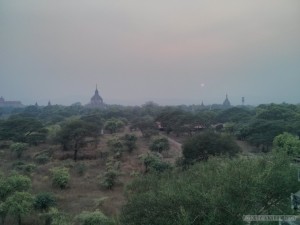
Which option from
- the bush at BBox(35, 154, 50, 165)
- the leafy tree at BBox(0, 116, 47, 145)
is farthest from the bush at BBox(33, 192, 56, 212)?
the leafy tree at BBox(0, 116, 47, 145)

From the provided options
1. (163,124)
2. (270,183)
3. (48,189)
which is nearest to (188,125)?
(163,124)

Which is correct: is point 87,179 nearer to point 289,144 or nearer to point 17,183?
point 17,183

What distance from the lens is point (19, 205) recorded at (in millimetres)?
14977

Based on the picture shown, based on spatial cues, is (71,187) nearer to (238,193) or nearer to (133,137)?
(133,137)

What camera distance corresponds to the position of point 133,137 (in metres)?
34.0

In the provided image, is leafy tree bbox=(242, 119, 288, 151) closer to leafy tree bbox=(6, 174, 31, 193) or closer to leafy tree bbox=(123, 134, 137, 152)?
leafy tree bbox=(123, 134, 137, 152)

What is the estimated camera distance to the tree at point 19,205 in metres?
15.0

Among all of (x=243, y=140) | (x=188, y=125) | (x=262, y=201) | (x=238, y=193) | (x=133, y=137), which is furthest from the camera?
(x=188, y=125)

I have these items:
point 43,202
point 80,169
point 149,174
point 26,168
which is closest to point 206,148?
point 149,174

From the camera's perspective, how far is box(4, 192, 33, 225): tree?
15.0m

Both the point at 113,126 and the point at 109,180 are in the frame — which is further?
the point at 113,126

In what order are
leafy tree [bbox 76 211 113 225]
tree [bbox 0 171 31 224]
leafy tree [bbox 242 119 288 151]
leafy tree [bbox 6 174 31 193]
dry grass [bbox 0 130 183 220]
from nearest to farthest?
leafy tree [bbox 76 211 113 225]
tree [bbox 0 171 31 224]
leafy tree [bbox 6 174 31 193]
dry grass [bbox 0 130 183 220]
leafy tree [bbox 242 119 288 151]

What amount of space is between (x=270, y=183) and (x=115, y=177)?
14.2 metres

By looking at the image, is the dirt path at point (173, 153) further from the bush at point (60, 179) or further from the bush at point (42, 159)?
the bush at point (42, 159)
